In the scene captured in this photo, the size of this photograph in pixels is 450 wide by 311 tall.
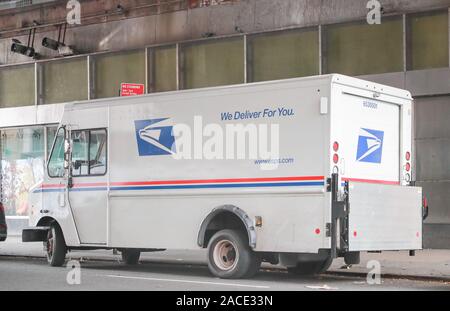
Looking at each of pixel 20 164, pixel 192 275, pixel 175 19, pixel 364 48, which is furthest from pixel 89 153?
pixel 20 164

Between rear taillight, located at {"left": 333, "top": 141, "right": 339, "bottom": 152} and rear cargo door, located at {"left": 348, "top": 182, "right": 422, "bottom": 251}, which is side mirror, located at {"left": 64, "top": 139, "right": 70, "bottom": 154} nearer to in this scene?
rear taillight, located at {"left": 333, "top": 141, "right": 339, "bottom": 152}

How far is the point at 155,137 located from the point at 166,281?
263cm

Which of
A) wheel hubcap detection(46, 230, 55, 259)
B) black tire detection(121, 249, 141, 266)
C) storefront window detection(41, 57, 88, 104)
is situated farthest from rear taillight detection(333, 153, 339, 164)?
storefront window detection(41, 57, 88, 104)

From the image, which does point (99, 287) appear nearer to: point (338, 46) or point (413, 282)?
point (413, 282)

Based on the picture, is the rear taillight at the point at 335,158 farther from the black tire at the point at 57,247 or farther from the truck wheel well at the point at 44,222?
the truck wheel well at the point at 44,222

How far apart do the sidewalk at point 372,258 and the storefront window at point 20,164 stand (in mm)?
4511

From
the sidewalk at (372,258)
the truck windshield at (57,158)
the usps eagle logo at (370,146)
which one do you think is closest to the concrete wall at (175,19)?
the sidewalk at (372,258)

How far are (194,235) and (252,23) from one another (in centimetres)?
931

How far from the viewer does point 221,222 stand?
544 inches

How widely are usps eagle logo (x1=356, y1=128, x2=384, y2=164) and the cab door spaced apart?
4.75 metres

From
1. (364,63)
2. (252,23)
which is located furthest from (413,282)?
(252,23)

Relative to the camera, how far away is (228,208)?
13430 mm

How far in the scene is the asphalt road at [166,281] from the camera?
40.2 feet

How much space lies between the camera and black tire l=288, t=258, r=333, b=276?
1427 cm
